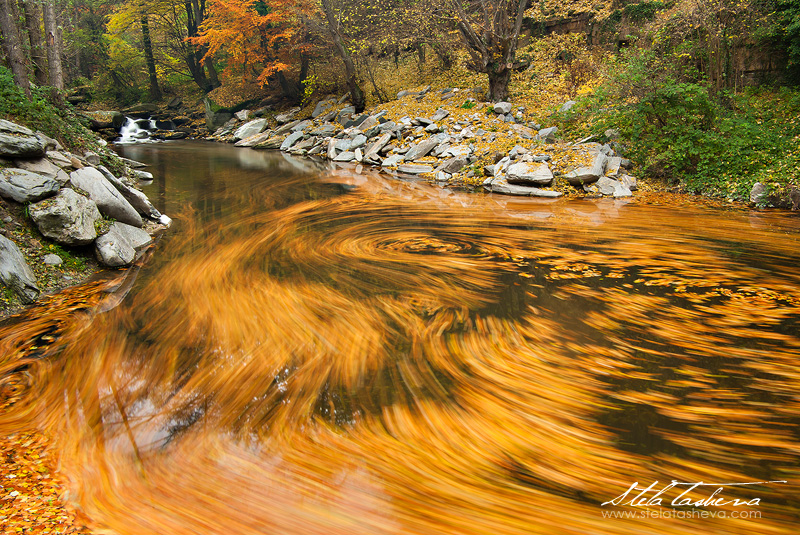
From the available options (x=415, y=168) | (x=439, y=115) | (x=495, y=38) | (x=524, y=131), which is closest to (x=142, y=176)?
(x=415, y=168)

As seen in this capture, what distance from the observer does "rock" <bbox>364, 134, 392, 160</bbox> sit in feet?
36.7

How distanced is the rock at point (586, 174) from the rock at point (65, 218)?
7.00 metres

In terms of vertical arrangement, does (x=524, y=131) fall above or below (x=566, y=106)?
below

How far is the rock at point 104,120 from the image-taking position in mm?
16984

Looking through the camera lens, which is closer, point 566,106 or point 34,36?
point 34,36

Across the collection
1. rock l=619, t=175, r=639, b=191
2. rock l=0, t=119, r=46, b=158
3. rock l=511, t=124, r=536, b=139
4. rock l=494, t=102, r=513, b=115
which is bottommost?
rock l=619, t=175, r=639, b=191

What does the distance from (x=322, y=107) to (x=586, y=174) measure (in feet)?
40.3

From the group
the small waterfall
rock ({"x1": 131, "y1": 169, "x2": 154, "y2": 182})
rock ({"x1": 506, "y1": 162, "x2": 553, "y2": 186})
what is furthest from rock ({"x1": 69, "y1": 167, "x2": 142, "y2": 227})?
the small waterfall

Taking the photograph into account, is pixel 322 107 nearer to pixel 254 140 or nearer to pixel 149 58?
pixel 254 140

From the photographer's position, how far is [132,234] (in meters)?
4.85

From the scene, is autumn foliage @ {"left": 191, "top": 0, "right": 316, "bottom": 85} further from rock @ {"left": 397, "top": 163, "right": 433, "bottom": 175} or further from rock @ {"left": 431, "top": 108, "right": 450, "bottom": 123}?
rock @ {"left": 397, "top": 163, "right": 433, "bottom": 175}

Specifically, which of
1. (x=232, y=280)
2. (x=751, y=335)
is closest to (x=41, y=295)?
(x=232, y=280)

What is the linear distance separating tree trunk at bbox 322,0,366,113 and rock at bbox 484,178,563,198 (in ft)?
28.3
